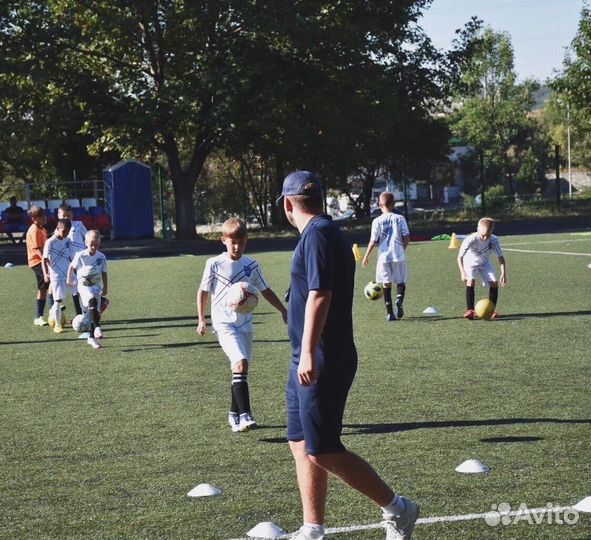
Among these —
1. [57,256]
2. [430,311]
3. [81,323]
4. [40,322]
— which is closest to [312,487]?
[81,323]

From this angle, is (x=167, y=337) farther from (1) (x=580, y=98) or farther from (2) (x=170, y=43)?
(1) (x=580, y=98)

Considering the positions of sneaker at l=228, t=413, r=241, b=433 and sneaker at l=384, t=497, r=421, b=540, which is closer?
sneaker at l=384, t=497, r=421, b=540

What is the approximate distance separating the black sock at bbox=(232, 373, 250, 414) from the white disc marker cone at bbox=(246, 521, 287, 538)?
2842 millimetres

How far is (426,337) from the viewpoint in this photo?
14.2 metres

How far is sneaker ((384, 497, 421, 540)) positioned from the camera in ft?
18.7

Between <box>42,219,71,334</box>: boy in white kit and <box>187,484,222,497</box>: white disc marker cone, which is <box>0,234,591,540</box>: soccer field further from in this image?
<box>42,219,71,334</box>: boy in white kit

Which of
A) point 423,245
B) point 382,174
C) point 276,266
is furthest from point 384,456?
point 382,174

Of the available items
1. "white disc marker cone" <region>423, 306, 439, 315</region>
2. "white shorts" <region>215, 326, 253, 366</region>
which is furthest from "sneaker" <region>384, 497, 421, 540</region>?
"white disc marker cone" <region>423, 306, 439, 315</region>

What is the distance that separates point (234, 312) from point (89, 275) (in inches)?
227

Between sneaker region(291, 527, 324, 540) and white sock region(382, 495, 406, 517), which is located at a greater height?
white sock region(382, 495, 406, 517)

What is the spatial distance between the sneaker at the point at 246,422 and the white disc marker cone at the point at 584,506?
3.16 metres

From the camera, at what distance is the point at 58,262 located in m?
16.7

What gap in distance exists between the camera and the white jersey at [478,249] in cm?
1617

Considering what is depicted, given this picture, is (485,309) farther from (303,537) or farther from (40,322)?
(303,537)
